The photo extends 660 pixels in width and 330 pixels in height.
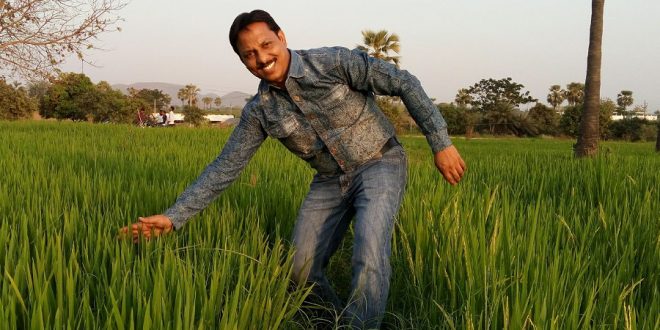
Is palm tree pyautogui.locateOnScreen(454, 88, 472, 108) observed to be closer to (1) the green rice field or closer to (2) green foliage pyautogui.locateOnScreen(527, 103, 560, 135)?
(2) green foliage pyautogui.locateOnScreen(527, 103, 560, 135)

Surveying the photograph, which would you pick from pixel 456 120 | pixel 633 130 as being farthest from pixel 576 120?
pixel 456 120

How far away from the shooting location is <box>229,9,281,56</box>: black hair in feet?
6.22

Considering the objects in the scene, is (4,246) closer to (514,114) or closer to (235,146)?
(235,146)

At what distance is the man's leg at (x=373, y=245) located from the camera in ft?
5.81

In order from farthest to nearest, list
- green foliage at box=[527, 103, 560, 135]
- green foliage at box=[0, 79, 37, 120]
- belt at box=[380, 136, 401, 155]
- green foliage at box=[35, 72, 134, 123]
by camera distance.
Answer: green foliage at box=[35, 72, 134, 123] < green foliage at box=[527, 103, 560, 135] < green foliage at box=[0, 79, 37, 120] < belt at box=[380, 136, 401, 155]

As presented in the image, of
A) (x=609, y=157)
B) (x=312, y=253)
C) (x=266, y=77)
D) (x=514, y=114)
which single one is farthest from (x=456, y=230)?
(x=514, y=114)

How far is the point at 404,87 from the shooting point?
1953 millimetres

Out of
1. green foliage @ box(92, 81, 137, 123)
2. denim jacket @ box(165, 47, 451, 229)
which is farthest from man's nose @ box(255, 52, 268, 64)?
green foliage @ box(92, 81, 137, 123)

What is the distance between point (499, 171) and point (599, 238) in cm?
232

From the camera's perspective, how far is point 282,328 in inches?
63.4

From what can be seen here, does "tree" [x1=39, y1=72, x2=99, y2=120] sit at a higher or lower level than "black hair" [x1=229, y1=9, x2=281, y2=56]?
higher

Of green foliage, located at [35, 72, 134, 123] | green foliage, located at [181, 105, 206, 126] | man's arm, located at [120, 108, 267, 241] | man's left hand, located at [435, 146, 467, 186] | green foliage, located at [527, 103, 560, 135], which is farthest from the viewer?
green foliage, located at [181, 105, 206, 126]

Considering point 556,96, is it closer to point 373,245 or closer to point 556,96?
point 556,96

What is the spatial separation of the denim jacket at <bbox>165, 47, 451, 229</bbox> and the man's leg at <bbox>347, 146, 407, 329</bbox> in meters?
0.15
